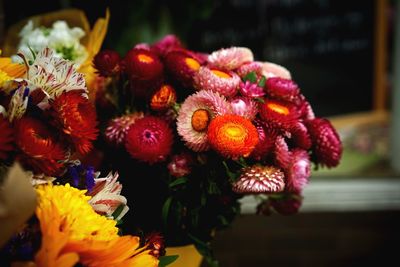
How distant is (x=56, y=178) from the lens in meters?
0.65

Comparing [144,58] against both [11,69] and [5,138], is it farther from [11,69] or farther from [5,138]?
[5,138]

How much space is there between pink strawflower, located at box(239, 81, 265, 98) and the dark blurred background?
2.91 ft

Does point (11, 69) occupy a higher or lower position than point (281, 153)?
higher

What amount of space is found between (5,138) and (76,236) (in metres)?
0.12

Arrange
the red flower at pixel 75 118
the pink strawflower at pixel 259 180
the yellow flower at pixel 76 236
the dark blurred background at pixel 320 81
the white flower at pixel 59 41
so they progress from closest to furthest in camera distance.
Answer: the yellow flower at pixel 76 236, the red flower at pixel 75 118, the pink strawflower at pixel 259 180, the white flower at pixel 59 41, the dark blurred background at pixel 320 81

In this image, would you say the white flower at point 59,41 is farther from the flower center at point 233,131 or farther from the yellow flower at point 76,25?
the flower center at point 233,131

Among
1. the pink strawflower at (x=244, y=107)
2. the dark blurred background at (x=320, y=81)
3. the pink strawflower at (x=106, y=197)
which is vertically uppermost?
the pink strawflower at (x=244, y=107)

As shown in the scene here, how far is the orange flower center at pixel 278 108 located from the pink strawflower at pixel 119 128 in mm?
192

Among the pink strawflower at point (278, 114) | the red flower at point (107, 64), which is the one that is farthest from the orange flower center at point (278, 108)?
the red flower at point (107, 64)

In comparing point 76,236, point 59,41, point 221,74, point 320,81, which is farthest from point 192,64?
point 320,81

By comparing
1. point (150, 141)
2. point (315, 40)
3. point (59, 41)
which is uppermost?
point (59, 41)

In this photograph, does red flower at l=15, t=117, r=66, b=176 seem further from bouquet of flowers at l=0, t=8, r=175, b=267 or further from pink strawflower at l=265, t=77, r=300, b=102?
pink strawflower at l=265, t=77, r=300, b=102

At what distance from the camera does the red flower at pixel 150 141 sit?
79 cm

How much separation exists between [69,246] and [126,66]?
0.36 metres
